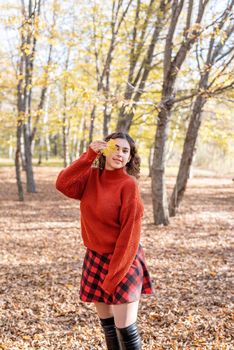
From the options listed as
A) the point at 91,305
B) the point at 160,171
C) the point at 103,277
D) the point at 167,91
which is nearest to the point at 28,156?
the point at 160,171

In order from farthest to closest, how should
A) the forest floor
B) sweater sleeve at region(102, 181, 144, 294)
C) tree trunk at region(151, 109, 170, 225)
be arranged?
tree trunk at region(151, 109, 170, 225) → the forest floor → sweater sleeve at region(102, 181, 144, 294)

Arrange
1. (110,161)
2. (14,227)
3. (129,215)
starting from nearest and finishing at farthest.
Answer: (129,215)
(110,161)
(14,227)

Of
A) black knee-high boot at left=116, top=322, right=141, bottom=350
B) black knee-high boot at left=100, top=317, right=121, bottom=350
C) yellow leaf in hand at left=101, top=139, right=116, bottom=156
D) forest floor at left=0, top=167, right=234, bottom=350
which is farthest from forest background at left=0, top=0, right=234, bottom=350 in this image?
yellow leaf in hand at left=101, top=139, right=116, bottom=156

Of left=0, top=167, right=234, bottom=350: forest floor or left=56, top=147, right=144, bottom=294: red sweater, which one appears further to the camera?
left=0, top=167, right=234, bottom=350: forest floor

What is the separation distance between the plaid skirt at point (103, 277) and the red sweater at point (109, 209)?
6 cm

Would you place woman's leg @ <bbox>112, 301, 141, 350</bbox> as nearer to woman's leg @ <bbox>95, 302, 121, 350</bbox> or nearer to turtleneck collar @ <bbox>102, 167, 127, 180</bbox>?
woman's leg @ <bbox>95, 302, 121, 350</bbox>

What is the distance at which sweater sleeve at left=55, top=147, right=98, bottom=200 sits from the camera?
2.43 meters

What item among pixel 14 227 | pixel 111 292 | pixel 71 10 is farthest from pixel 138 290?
pixel 71 10

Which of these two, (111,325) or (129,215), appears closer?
(129,215)

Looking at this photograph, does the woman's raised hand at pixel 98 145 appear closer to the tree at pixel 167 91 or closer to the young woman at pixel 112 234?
the young woman at pixel 112 234

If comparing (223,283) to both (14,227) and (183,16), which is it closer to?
(14,227)

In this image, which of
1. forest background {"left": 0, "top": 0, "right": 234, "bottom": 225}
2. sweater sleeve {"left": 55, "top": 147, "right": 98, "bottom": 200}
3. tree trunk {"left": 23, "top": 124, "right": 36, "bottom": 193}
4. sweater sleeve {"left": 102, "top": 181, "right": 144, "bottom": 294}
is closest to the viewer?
sweater sleeve {"left": 102, "top": 181, "right": 144, "bottom": 294}

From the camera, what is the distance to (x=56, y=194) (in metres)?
13.7

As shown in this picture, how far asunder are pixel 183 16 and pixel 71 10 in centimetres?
464
